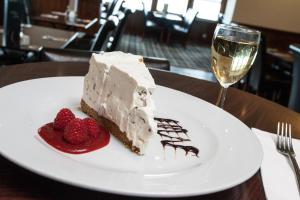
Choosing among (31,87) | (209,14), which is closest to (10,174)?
(31,87)

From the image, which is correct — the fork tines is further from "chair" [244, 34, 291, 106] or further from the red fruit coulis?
"chair" [244, 34, 291, 106]

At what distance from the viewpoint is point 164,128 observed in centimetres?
75

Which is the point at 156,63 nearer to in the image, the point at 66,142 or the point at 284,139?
the point at 284,139

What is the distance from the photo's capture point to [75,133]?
0.57 metres

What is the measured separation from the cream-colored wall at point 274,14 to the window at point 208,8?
130 inches

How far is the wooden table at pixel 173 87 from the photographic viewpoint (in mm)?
461

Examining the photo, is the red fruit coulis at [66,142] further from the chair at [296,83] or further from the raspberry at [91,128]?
the chair at [296,83]

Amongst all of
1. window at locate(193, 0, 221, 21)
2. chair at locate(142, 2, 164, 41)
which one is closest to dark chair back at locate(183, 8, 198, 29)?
chair at locate(142, 2, 164, 41)

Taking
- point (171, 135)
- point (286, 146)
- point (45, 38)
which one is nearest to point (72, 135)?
point (171, 135)

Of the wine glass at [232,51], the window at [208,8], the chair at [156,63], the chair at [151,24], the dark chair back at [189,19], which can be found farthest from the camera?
the window at [208,8]

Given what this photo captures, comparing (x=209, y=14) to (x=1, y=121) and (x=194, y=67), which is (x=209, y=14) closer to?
(x=194, y=67)

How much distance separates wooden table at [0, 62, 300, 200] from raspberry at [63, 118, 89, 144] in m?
0.09

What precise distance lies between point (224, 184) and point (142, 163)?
15 centimetres

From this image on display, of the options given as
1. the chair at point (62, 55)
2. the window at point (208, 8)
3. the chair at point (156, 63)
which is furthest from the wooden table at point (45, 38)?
the window at point (208, 8)
